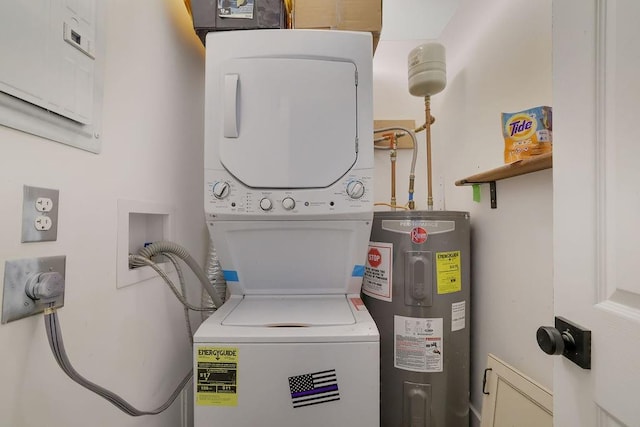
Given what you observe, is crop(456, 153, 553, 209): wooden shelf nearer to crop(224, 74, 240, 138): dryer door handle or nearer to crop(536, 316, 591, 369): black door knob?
crop(536, 316, 591, 369): black door knob

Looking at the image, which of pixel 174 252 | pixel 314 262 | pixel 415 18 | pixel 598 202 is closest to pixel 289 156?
pixel 314 262

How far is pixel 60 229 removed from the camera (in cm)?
64

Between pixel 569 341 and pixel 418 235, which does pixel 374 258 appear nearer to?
pixel 418 235

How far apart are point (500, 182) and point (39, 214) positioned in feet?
5.25

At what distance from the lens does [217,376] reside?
0.83 metres

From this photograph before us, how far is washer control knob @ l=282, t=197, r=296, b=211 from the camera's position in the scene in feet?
3.33

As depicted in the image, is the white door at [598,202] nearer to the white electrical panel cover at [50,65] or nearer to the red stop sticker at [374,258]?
the red stop sticker at [374,258]

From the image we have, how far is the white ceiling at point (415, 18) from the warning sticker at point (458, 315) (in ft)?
5.49

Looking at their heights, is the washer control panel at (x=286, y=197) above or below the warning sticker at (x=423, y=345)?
above

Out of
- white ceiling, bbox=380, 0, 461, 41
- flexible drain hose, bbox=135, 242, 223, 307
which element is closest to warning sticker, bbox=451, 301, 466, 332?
flexible drain hose, bbox=135, 242, 223, 307

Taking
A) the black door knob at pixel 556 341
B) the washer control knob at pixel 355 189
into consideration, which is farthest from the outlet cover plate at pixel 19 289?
the black door knob at pixel 556 341

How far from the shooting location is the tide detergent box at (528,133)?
90 cm

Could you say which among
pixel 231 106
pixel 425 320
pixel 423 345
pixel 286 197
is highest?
pixel 231 106

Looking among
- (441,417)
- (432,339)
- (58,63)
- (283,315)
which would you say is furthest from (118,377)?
(441,417)
